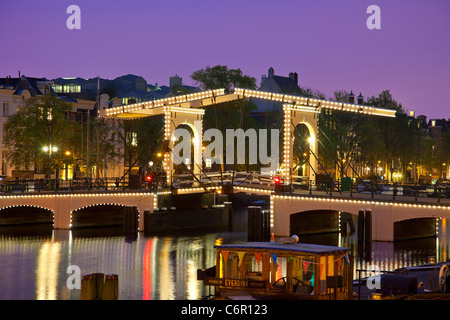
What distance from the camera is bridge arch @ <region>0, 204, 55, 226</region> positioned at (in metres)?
45.3

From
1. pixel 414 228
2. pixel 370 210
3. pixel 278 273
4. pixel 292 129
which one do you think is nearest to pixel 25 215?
pixel 292 129

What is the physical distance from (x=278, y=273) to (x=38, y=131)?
38.8m

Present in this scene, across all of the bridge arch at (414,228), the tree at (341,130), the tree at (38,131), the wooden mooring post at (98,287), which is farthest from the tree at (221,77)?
the wooden mooring post at (98,287)

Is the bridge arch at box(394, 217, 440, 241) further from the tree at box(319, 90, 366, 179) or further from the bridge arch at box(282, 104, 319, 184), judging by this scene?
the tree at box(319, 90, 366, 179)

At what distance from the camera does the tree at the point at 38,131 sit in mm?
54562

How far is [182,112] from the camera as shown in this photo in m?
44.1

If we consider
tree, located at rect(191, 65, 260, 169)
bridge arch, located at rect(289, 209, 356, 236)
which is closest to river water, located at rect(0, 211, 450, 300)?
bridge arch, located at rect(289, 209, 356, 236)

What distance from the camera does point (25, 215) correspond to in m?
46.5

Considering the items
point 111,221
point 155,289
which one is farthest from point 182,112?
point 155,289

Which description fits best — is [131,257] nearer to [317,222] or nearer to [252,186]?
[252,186]

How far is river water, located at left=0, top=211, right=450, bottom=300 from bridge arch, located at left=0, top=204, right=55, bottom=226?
103cm

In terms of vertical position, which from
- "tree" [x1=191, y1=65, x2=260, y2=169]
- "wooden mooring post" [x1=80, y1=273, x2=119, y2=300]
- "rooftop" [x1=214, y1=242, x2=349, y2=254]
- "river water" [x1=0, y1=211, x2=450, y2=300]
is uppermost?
"tree" [x1=191, y1=65, x2=260, y2=169]

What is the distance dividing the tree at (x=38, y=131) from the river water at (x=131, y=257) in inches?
422

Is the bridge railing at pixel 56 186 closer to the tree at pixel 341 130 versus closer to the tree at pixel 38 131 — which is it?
the tree at pixel 38 131
